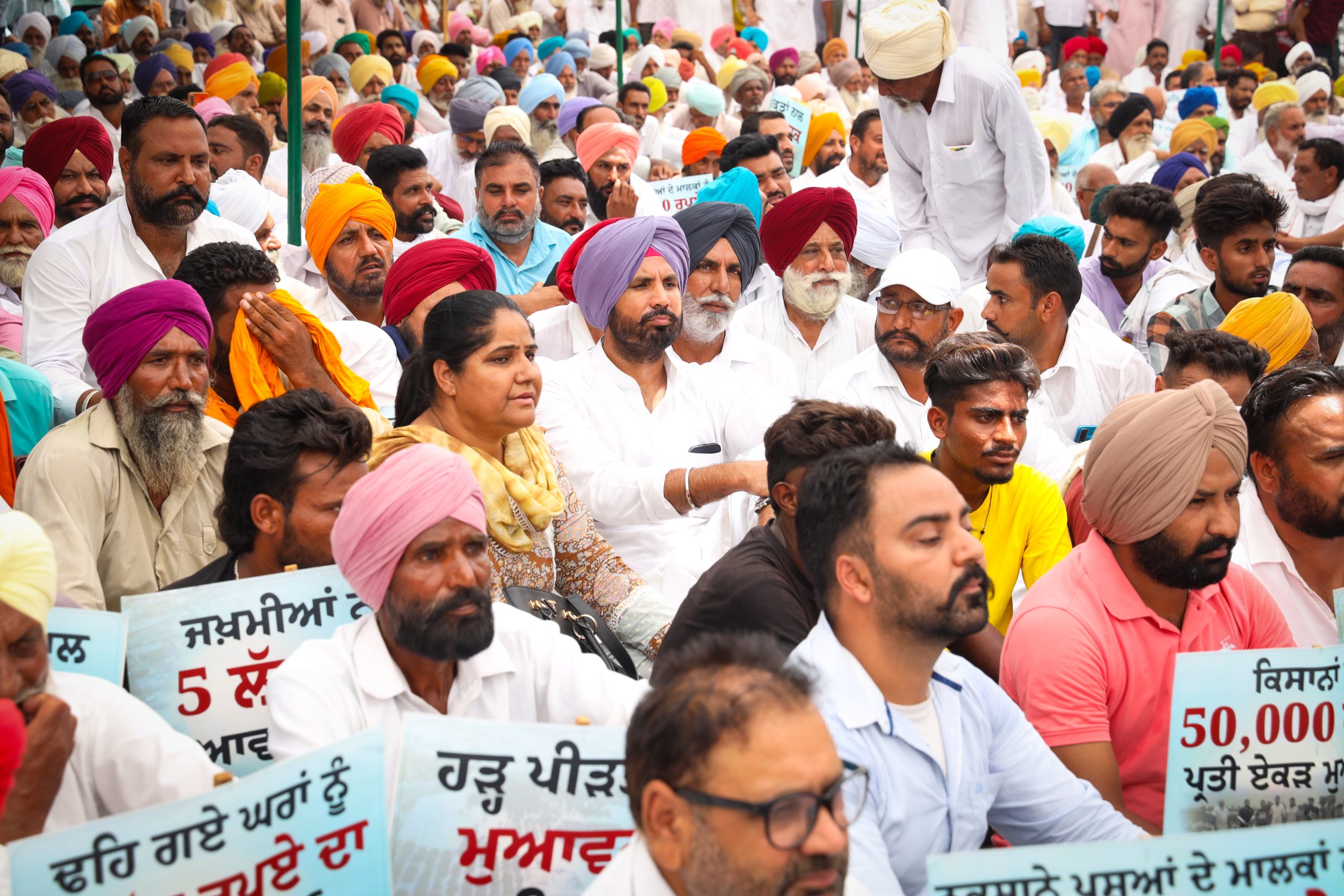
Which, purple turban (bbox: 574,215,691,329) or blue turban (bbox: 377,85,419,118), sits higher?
blue turban (bbox: 377,85,419,118)

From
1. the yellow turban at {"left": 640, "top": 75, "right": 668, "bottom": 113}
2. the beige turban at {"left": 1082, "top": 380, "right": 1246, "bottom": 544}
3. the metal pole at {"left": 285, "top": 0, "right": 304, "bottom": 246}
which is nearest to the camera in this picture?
the beige turban at {"left": 1082, "top": 380, "right": 1246, "bottom": 544}

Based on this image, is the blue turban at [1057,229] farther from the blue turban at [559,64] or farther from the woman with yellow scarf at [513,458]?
the blue turban at [559,64]

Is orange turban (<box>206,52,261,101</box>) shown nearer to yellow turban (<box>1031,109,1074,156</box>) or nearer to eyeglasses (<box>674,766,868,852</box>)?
yellow turban (<box>1031,109,1074,156</box>)

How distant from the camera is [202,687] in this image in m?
2.82

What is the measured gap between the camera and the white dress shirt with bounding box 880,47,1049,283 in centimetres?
648

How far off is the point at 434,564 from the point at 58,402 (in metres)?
2.65

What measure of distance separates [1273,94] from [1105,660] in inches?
502

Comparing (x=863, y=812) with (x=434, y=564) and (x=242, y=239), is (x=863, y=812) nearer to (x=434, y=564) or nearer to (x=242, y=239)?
A: (x=434, y=564)

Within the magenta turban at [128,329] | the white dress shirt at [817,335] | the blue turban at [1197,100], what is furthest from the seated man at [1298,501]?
the blue turban at [1197,100]

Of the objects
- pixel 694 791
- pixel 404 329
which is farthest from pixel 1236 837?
pixel 404 329

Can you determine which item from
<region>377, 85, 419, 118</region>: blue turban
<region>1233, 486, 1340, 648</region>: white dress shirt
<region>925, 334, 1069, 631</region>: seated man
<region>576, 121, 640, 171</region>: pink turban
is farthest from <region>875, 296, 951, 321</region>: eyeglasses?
<region>377, 85, 419, 118</region>: blue turban

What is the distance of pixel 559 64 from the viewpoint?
1320cm

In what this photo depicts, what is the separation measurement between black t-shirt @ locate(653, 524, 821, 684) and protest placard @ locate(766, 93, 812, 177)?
6926mm

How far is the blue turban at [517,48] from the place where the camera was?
43.5 feet
